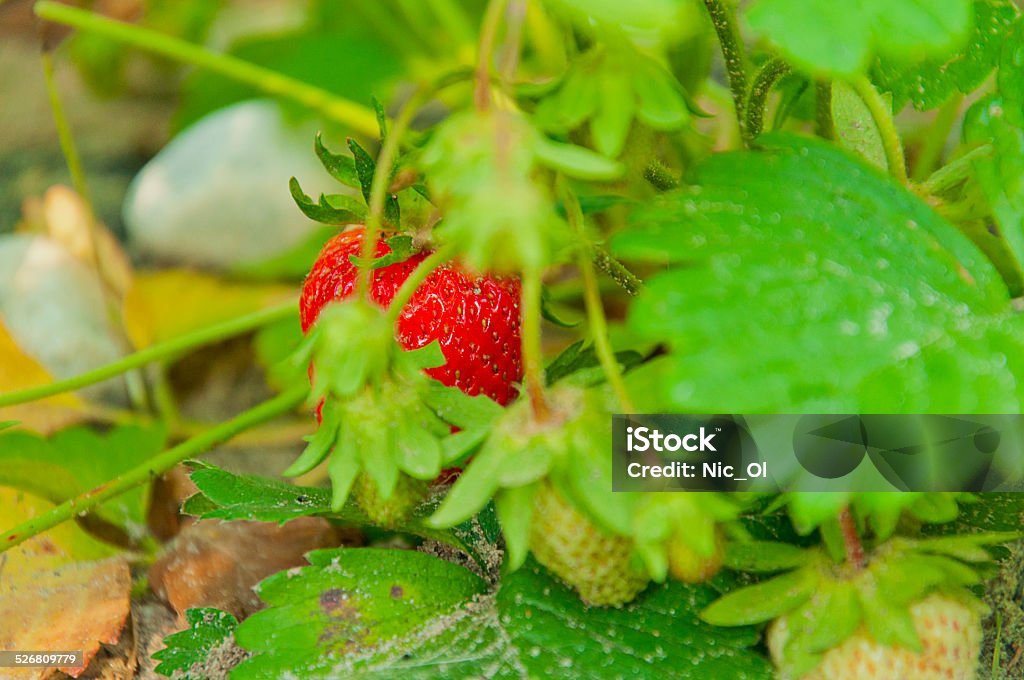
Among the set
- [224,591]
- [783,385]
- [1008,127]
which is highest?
[1008,127]

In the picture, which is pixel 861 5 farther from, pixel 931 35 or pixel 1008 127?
pixel 1008 127

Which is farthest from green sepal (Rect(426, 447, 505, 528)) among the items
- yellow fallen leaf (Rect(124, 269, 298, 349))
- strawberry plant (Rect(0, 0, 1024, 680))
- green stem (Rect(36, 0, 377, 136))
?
yellow fallen leaf (Rect(124, 269, 298, 349))

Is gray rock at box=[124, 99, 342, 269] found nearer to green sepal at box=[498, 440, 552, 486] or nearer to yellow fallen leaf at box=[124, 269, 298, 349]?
yellow fallen leaf at box=[124, 269, 298, 349]

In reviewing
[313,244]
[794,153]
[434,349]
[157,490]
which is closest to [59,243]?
[313,244]

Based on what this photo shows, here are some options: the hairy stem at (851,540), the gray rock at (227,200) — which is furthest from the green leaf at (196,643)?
the gray rock at (227,200)

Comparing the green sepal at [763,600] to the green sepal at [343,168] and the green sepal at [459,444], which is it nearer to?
the green sepal at [459,444]

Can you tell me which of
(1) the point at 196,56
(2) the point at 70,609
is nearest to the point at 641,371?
(2) the point at 70,609

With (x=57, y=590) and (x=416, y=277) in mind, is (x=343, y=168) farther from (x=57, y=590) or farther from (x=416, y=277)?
(x=57, y=590)
